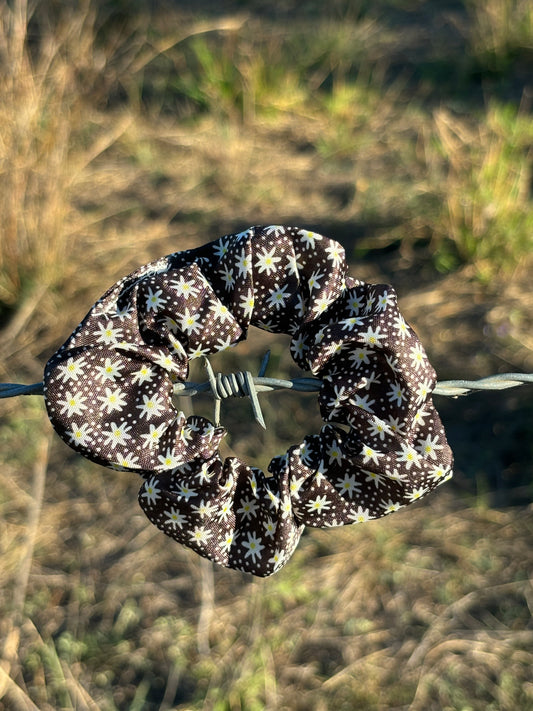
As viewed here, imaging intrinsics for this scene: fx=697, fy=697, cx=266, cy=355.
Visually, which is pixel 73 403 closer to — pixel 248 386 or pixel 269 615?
pixel 248 386

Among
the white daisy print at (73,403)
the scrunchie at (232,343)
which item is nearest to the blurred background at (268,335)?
the scrunchie at (232,343)

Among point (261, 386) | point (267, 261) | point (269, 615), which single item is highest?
point (267, 261)

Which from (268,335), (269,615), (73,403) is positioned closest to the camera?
(73,403)

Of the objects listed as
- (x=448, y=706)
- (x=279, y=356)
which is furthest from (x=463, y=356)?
(x=448, y=706)

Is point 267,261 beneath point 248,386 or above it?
above

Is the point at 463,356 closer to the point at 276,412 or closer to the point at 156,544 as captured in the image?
the point at 276,412

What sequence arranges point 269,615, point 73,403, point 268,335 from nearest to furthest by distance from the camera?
point 73,403, point 269,615, point 268,335

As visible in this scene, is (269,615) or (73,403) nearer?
(73,403)

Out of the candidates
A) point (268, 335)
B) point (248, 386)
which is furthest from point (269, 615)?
point (248, 386)
